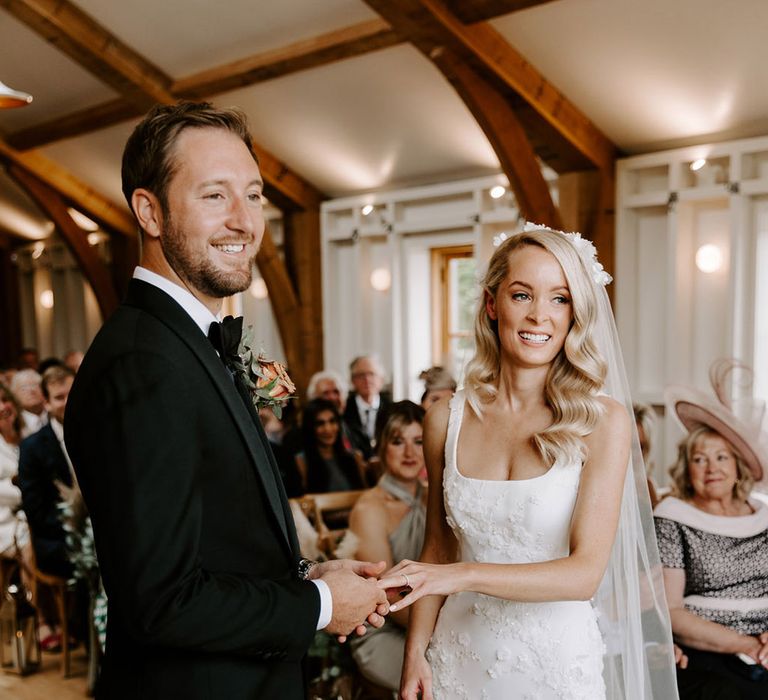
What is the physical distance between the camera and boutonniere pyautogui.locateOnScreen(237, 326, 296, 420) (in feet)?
5.04

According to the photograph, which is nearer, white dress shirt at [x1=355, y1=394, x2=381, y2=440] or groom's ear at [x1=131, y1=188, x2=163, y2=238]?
groom's ear at [x1=131, y1=188, x2=163, y2=238]

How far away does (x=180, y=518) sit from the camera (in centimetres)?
118

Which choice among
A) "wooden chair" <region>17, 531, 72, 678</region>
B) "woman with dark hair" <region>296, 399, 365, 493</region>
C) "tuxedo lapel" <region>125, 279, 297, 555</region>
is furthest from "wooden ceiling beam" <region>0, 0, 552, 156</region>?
"tuxedo lapel" <region>125, 279, 297, 555</region>

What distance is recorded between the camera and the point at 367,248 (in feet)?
27.8

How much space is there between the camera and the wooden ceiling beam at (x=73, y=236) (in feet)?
32.2

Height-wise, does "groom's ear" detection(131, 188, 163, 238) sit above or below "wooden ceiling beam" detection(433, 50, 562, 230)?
below

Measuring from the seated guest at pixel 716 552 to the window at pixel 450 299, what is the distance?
4905 millimetres

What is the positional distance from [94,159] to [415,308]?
14.3ft

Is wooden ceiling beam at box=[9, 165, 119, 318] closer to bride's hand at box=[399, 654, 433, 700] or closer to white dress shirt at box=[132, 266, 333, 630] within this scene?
bride's hand at box=[399, 654, 433, 700]

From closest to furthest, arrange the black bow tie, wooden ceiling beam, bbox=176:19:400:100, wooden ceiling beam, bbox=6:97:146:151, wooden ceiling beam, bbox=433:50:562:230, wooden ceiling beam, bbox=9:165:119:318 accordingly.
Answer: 1. the black bow tie
2. wooden ceiling beam, bbox=433:50:562:230
3. wooden ceiling beam, bbox=176:19:400:100
4. wooden ceiling beam, bbox=6:97:146:151
5. wooden ceiling beam, bbox=9:165:119:318

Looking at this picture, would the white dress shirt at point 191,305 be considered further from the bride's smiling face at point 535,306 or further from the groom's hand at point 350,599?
the bride's smiling face at point 535,306

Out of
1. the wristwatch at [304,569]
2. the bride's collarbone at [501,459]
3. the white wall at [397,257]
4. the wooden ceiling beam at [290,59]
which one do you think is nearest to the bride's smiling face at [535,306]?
the bride's collarbone at [501,459]

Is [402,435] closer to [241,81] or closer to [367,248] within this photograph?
[241,81]

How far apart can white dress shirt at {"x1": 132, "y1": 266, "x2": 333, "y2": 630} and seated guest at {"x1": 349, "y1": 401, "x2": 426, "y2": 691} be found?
158cm
